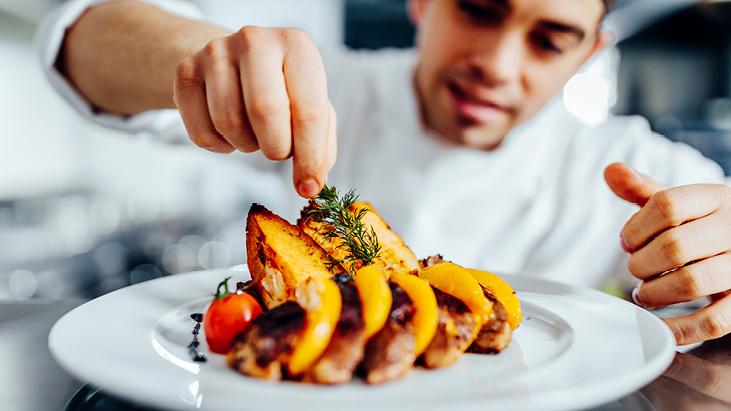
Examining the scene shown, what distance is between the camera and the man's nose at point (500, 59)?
2020mm

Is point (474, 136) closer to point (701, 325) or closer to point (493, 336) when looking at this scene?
point (701, 325)

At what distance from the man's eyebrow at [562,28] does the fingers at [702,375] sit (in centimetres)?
123

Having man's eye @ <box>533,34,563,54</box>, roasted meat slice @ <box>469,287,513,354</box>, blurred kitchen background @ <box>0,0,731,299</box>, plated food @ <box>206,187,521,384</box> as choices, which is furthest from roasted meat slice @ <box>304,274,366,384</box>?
A: blurred kitchen background @ <box>0,0,731,299</box>

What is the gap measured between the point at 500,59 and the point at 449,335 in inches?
54.7

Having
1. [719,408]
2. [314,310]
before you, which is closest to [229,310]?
[314,310]

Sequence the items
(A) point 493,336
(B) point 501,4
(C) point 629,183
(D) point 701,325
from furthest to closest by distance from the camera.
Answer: (B) point 501,4 < (C) point 629,183 < (D) point 701,325 < (A) point 493,336

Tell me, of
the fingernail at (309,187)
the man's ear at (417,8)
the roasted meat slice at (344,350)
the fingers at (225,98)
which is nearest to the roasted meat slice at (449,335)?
the roasted meat slice at (344,350)

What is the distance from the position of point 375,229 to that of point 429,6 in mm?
1384

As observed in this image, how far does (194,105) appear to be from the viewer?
1.02 metres

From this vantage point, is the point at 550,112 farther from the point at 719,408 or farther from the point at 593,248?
the point at 719,408

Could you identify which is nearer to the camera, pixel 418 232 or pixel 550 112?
pixel 418 232

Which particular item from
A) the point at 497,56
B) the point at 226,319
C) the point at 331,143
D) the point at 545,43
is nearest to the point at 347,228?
the point at 331,143

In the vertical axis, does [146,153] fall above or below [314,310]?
below

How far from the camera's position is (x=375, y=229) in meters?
1.24
